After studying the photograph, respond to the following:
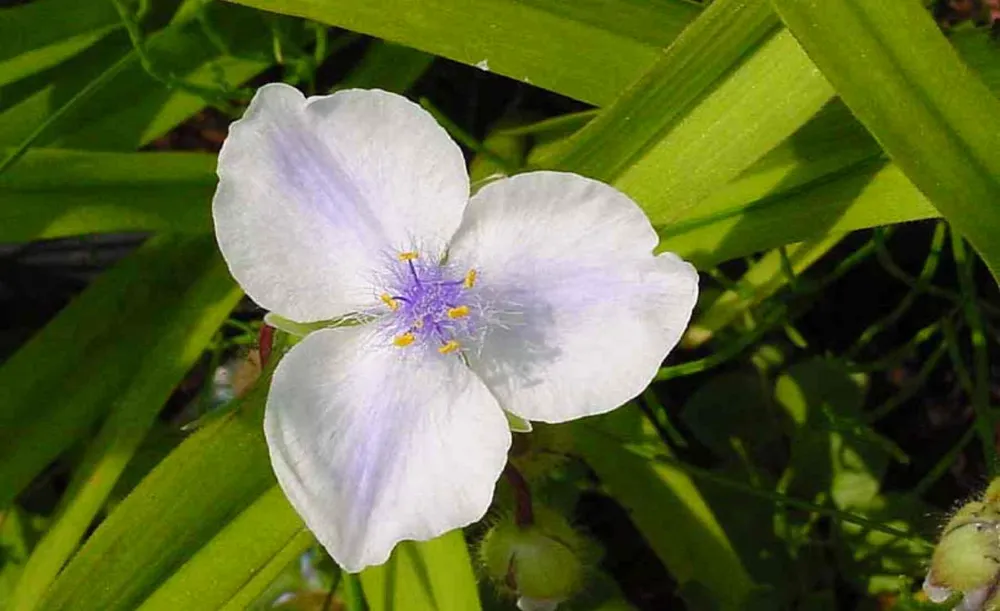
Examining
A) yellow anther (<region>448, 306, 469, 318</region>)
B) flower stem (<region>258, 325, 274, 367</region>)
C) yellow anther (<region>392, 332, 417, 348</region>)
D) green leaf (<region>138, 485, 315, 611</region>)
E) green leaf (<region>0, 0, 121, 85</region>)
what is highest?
green leaf (<region>0, 0, 121, 85</region>)

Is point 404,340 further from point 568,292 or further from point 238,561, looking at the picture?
point 238,561

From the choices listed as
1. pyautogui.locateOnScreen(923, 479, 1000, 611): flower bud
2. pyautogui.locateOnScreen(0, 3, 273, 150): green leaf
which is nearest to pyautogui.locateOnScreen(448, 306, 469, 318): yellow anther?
pyautogui.locateOnScreen(923, 479, 1000, 611): flower bud

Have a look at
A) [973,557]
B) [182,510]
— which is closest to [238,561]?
[182,510]

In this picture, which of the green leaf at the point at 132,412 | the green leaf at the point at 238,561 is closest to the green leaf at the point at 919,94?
the green leaf at the point at 238,561

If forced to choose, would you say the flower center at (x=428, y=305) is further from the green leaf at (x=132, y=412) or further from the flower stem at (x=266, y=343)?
the green leaf at (x=132, y=412)

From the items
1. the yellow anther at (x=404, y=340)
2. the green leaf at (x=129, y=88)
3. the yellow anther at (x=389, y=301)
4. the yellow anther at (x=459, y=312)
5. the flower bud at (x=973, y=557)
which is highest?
the green leaf at (x=129, y=88)

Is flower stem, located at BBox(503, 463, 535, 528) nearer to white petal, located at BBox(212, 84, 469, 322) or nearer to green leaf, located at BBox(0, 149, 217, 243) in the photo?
white petal, located at BBox(212, 84, 469, 322)

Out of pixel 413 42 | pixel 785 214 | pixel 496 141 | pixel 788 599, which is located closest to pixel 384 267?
pixel 413 42
